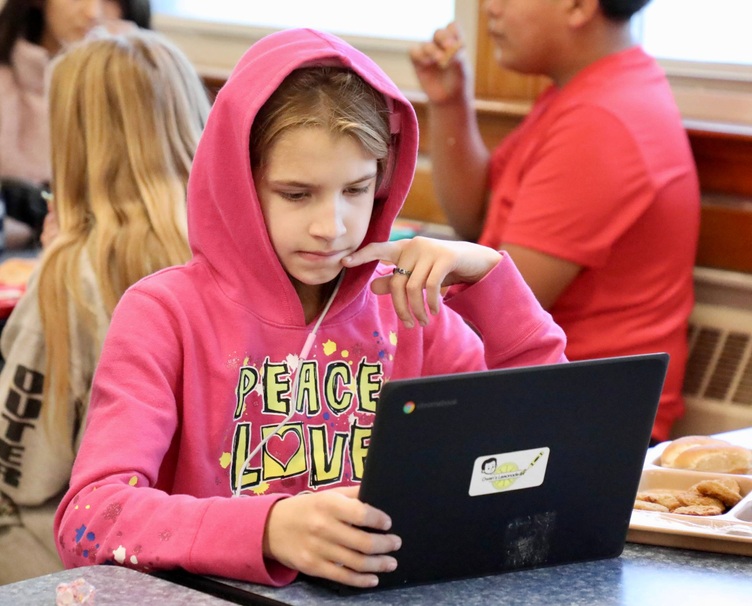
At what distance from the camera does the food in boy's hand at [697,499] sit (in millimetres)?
1195

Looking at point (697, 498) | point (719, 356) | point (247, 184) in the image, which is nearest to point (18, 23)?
point (719, 356)

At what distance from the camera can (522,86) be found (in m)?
2.71

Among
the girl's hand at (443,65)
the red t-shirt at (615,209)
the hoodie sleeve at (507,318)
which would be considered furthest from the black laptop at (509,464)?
the girl's hand at (443,65)

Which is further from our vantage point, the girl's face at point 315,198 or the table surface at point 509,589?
the girl's face at point 315,198

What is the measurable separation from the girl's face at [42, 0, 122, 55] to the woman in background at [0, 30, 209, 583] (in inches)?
59.6

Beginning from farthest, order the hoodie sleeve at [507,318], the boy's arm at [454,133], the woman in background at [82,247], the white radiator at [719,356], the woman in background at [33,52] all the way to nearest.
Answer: the woman in background at [33,52]
the boy's arm at [454,133]
the white radiator at [719,356]
the woman in background at [82,247]
the hoodie sleeve at [507,318]

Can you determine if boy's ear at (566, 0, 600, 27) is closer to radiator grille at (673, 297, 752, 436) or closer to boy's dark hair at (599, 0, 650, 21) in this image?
boy's dark hair at (599, 0, 650, 21)

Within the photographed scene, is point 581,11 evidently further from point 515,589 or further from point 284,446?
point 515,589

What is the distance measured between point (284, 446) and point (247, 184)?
0.98 ft

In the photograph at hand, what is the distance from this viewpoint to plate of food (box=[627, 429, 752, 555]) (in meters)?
1.14

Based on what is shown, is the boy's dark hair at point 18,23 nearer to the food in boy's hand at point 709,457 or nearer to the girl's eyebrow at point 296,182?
the girl's eyebrow at point 296,182

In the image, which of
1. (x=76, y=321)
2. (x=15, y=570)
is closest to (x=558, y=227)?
(x=76, y=321)

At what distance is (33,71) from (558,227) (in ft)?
6.13

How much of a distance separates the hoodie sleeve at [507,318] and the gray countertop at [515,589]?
374mm
